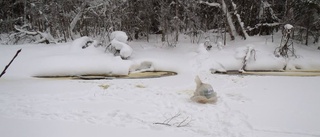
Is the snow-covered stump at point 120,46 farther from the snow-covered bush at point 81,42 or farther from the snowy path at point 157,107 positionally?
the snowy path at point 157,107

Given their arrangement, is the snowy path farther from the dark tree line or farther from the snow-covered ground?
the dark tree line

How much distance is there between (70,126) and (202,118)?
1943 millimetres

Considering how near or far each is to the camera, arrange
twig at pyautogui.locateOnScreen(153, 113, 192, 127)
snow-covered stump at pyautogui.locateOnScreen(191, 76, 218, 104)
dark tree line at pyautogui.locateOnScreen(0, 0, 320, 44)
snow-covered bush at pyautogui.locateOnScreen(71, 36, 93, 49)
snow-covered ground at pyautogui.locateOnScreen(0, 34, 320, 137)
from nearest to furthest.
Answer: snow-covered ground at pyautogui.locateOnScreen(0, 34, 320, 137), twig at pyautogui.locateOnScreen(153, 113, 192, 127), snow-covered stump at pyautogui.locateOnScreen(191, 76, 218, 104), snow-covered bush at pyautogui.locateOnScreen(71, 36, 93, 49), dark tree line at pyautogui.locateOnScreen(0, 0, 320, 44)

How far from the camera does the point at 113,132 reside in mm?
3230

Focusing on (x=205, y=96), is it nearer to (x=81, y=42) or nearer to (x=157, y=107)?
(x=157, y=107)

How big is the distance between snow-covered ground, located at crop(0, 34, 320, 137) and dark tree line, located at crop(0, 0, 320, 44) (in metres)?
1.02

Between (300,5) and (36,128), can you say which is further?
(300,5)

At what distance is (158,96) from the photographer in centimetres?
531

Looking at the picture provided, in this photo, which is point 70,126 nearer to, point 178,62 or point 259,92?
point 259,92

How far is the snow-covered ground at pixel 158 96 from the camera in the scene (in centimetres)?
357

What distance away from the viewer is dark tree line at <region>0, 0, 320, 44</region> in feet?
31.5

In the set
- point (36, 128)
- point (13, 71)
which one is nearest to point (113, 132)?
point (36, 128)

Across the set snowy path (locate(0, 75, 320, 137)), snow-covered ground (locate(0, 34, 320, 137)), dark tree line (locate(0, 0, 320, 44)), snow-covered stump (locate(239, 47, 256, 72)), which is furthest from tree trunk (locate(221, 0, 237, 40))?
snowy path (locate(0, 75, 320, 137))

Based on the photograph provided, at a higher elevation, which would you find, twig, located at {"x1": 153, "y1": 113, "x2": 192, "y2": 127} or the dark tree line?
the dark tree line
